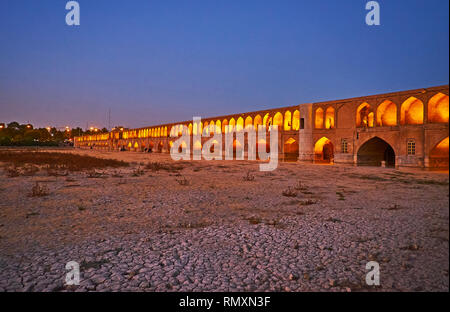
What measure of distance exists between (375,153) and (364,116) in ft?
10.3

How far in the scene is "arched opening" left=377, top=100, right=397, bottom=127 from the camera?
63.2 ft

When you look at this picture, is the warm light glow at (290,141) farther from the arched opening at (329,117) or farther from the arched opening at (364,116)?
the arched opening at (364,116)

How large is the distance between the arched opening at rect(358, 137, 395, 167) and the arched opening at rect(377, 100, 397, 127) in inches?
58.3

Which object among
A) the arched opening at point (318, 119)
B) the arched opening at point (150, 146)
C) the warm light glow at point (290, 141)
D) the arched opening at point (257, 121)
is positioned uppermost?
the arched opening at point (257, 121)

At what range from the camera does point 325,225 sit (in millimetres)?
4953

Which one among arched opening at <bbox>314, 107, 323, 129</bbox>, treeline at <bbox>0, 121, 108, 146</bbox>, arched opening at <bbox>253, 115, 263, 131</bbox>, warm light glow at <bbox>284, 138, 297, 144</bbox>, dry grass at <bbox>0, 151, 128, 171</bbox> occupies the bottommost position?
dry grass at <bbox>0, 151, 128, 171</bbox>

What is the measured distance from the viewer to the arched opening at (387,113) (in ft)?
63.2

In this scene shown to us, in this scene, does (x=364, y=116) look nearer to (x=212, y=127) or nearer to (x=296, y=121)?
(x=296, y=121)

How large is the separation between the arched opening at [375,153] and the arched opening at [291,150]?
734cm

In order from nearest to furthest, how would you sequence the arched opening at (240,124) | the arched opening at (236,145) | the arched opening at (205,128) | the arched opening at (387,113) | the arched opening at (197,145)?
1. the arched opening at (387,113)
2. the arched opening at (236,145)
3. the arched opening at (240,124)
4. the arched opening at (205,128)
5. the arched opening at (197,145)

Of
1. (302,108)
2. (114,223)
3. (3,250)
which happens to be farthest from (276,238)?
(302,108)

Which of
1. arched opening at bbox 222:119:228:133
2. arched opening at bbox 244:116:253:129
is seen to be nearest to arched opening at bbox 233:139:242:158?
arched opening at bbox 244:116:253:129

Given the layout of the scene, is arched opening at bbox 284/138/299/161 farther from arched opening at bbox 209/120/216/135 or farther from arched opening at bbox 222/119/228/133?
arched opening at bbox 209/120/216/135

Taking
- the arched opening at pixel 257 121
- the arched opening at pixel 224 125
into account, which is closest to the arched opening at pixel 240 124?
the arched opening at pixel 224 125
